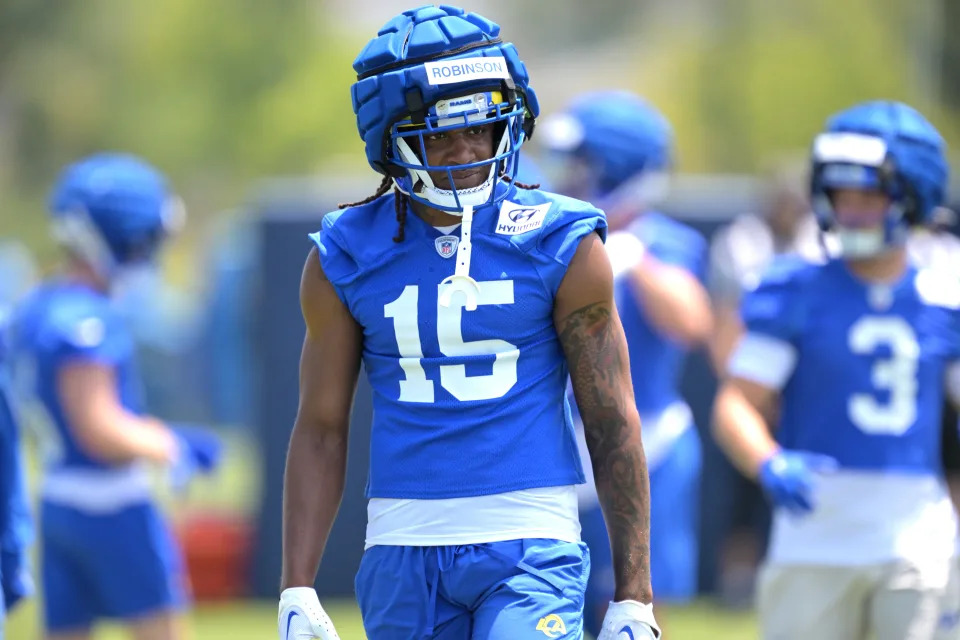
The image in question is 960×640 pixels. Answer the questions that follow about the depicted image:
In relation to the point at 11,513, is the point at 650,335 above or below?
above

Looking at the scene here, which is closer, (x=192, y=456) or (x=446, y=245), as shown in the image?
(x=446, y=245)

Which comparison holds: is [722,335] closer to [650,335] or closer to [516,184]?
[650,335]

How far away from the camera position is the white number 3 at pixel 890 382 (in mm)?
5152

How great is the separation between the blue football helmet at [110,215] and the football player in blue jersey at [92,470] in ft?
0.54

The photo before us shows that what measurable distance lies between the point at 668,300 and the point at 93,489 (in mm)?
2195

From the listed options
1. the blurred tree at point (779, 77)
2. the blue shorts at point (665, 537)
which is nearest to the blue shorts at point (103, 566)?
the blue shorts at point (665, 537)

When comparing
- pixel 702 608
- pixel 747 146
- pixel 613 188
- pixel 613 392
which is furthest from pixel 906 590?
pixel 747 146

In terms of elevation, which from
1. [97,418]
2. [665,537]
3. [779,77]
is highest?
[779,77]

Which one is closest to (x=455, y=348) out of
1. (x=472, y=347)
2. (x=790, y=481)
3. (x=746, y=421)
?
(x=472, y=347)

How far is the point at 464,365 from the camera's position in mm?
3812

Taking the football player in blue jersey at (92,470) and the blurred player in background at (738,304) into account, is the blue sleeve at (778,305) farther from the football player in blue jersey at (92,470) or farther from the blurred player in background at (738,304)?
the blurred player in background at (738,304)

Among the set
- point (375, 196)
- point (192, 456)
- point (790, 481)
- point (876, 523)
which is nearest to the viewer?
point (375, 196)

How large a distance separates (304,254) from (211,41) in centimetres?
3647

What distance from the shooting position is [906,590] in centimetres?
501
